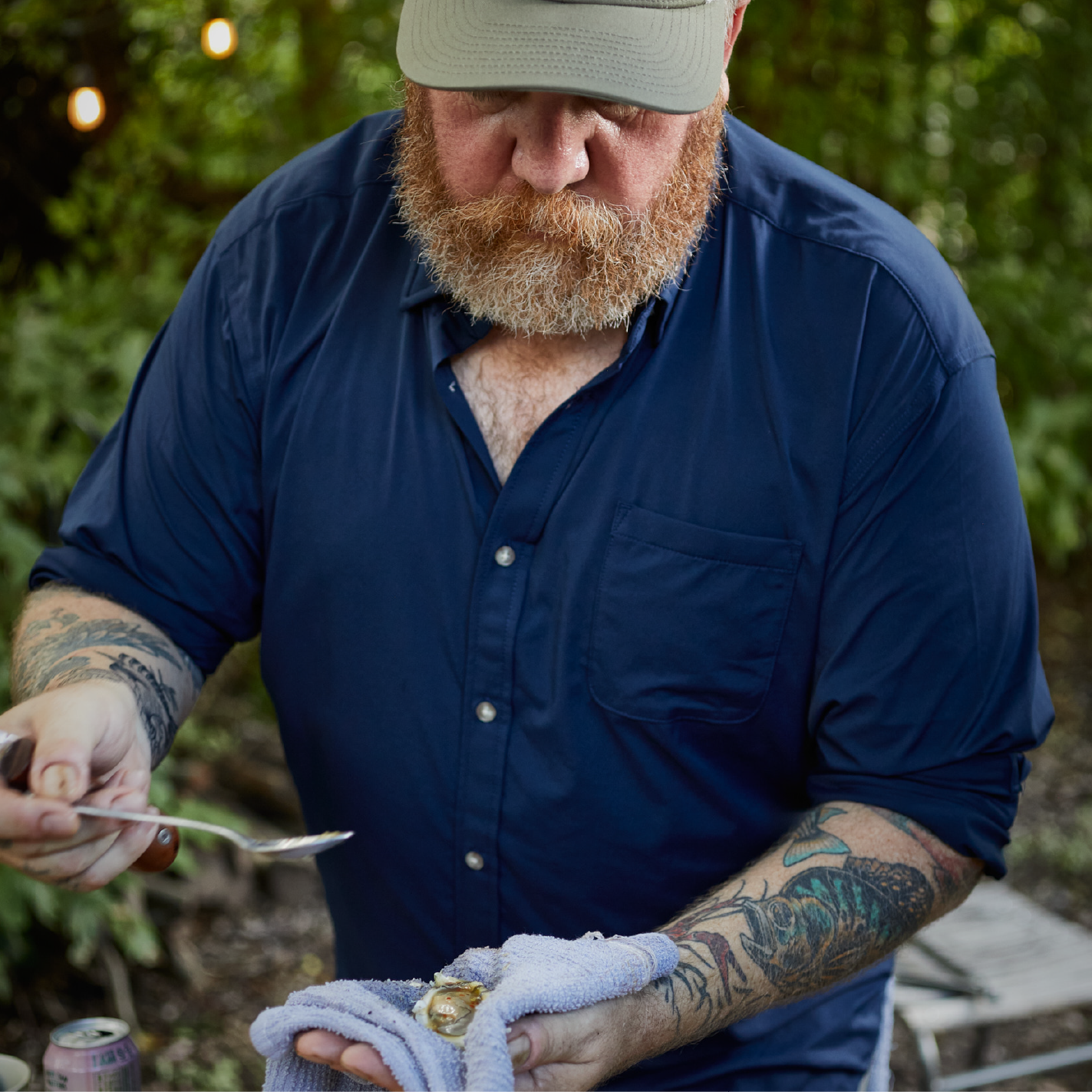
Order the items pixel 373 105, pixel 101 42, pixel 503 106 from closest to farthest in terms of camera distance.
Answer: pixel 503 106
pixel 373 105
pixel 101 42

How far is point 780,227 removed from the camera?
158 cm

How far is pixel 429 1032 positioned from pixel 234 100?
4528 millimetres

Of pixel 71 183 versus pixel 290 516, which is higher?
pixel 71 183

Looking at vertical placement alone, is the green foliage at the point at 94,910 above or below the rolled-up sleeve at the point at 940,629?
below

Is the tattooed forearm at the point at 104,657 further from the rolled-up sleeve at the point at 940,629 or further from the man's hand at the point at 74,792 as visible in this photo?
the rolled-up sleeve at the point at 940,629

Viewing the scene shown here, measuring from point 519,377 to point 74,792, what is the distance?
77 cm

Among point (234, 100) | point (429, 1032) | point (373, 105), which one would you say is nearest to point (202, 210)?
point (234, 100)

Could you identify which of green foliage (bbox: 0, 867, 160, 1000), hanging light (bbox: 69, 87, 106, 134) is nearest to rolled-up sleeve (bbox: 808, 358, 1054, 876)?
green foliage (bbox: 0, 867, 160, 1000)

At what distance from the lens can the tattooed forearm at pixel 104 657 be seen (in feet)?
5.08

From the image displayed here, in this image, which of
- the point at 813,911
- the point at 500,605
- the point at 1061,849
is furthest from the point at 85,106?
the point at 1061,849

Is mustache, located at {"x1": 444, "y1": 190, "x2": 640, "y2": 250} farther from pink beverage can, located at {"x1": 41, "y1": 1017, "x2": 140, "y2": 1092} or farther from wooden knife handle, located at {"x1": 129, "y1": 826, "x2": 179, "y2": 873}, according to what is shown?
pink beverage can, located at {"x1": 41, "y1": 1017, "x2": 140, "y2": 1092}

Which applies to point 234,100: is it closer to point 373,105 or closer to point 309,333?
point 373,105

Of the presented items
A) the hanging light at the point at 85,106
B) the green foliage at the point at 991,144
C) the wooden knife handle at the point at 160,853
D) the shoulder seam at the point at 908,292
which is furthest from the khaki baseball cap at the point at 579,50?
the green foliage at the point at 991,144

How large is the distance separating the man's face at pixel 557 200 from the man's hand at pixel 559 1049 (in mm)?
817
